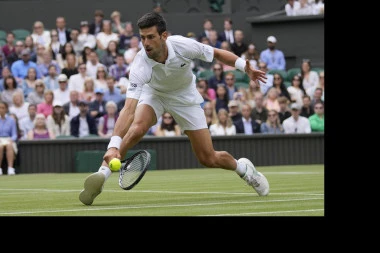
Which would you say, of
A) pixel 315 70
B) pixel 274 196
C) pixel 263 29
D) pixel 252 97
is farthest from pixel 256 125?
pixel 274 196

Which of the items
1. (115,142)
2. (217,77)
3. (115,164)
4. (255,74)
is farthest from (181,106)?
(217,77)

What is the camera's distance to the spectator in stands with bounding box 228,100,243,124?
65.7 ft

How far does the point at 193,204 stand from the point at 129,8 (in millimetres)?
15508

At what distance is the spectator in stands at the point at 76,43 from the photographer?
2117 centimetres

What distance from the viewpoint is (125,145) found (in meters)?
9.12

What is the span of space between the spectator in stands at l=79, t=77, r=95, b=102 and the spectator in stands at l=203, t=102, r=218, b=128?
2332 mm

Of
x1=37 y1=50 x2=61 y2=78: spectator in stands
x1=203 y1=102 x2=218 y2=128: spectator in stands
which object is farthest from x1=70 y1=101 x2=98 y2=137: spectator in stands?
x1=203 y1=102 x2=218 y2=128: spectator in stands

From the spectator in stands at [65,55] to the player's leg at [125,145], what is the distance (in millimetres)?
11217

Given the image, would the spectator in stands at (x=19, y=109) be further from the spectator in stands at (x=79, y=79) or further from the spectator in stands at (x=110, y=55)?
the spectator in stands at (x=110, y=55)

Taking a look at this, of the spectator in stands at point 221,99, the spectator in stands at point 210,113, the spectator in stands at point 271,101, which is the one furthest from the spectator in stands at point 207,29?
the spectator in stands at point 210,113

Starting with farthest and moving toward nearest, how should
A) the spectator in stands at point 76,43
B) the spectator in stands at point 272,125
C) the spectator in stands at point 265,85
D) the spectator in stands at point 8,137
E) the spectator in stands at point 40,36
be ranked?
the spectator in stands at point 76,43 → the spectator in stands at point 40,36 → the spectator in stands at point 265,85 → the spectator in stands at point 272,125 → the spectator in stands at point 8,137

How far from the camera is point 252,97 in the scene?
68.1 ft
